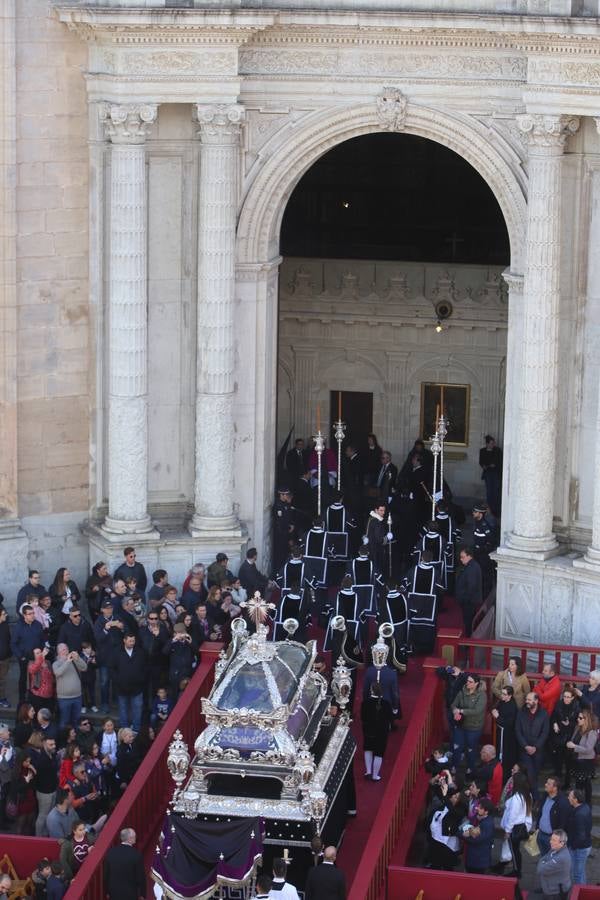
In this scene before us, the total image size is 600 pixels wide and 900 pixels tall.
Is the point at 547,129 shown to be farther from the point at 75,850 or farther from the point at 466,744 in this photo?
the point at 75,850

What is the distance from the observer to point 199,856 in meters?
30.5

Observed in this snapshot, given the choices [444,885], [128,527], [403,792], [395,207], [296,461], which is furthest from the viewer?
[395,207]

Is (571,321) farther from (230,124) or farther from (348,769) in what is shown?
(348,769)

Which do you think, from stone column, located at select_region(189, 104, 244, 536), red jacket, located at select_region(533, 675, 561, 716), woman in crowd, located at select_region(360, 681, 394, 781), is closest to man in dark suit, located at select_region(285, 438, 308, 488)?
stone column, located at select_region(189, 104, 244, 536)

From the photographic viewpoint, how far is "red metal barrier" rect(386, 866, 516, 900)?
3070cm

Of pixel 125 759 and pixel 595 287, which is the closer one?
pixel 125 759

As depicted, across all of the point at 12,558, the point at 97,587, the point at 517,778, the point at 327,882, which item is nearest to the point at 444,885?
the point at 327,882

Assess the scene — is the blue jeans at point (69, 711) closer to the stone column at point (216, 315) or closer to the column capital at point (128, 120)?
the stone column at point (216, 315)

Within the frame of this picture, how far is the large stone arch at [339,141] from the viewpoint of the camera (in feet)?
125

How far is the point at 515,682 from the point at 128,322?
28.3 feet

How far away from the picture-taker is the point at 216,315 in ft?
129

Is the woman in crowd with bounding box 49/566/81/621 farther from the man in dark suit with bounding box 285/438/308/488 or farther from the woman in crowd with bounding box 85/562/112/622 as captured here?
the man in dark suit with bounding box 285/438/308/488

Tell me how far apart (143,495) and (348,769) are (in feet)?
25.8

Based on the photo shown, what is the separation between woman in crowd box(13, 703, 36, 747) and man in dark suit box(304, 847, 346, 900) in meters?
5.62
